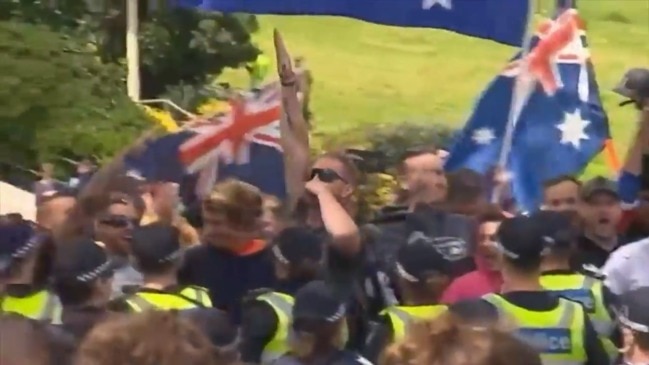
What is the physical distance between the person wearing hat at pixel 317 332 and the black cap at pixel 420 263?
1.92 ft

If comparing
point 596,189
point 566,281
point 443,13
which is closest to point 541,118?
point 443,13

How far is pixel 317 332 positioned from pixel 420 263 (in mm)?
731

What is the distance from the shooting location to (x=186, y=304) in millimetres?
5398

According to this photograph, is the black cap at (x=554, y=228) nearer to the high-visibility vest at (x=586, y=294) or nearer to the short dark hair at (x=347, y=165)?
the high-visibility vest at (x=586, y=294)

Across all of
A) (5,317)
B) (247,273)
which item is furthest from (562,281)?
(5,317)

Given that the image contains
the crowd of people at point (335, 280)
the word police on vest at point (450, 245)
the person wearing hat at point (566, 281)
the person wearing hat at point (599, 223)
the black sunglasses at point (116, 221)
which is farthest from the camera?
the black sunglasses at point (116, 221)

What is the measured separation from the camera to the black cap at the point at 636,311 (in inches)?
175

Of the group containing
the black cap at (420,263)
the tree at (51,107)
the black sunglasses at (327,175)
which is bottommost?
the tree at (51,107)

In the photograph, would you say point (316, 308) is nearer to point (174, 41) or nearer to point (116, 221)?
point (116, 221)

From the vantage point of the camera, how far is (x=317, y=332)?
4.83m

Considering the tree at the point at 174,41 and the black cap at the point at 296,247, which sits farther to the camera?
the tree at the point at 174,41

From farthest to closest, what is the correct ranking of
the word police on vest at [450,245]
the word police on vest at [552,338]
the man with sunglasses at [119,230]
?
1. the man with sunglasses at [119,230]
2. the word police on vest at [450,245]
3. the word police on vest at [552,338]

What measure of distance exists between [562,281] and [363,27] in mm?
23246

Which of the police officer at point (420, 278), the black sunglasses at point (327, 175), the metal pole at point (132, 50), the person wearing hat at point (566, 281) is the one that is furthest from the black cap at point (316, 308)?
the metal pole at point (132, 50)
